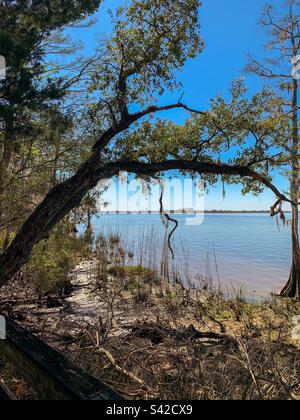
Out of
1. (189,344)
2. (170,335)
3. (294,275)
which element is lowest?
(294,275)

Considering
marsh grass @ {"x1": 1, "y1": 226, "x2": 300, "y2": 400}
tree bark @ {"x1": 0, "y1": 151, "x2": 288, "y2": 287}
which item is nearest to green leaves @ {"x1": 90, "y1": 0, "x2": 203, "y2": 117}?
tree bark @ {"x1": 0, "y1": 151, "x2": 288, "y2": 287}

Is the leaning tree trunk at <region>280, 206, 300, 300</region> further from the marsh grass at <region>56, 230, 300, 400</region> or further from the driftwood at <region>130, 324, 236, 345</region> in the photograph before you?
the driftwood at <region>130, 324, 236, 345</region>

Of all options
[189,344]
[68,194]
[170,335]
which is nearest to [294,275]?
[170,335]

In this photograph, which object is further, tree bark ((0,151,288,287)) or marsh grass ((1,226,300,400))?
tree bark ((0,151,288,287))

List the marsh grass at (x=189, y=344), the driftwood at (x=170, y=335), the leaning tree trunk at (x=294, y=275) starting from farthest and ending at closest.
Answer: the leaning tree trunk at (x=294, y=275) → the driftwood at (x=170, y=335) → the marsh grass at (x=189, y=344)

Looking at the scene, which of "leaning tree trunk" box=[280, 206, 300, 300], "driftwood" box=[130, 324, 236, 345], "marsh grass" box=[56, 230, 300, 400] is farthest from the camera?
"leaning tree trunk" box=[280, 206, 300, 300]

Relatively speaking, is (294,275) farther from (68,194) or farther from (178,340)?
(68,194)

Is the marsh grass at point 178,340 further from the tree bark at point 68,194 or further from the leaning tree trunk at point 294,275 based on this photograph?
the tree bark at point 68,194

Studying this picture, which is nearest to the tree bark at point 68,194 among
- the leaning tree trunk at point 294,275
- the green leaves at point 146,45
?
the green leaves at point 146,45

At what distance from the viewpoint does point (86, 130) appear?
634 centimetres

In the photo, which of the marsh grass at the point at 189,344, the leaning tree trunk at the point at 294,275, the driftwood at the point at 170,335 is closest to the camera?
the marsh grass at the point at 189,344

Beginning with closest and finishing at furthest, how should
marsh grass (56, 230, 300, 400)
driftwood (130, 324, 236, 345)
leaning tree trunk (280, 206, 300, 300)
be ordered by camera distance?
marsh grass (56, 230, 300, 400) < driftwood (130, 324, 236, 345) < leaning tree trunk (280, 206, 300, 300)

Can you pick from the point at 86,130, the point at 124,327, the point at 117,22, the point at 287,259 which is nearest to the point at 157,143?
the point at 86,130

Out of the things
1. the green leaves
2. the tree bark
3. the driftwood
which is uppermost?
the green leaves
